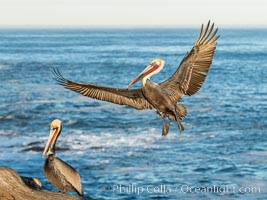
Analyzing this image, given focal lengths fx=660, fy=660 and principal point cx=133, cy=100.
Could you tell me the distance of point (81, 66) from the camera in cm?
11025

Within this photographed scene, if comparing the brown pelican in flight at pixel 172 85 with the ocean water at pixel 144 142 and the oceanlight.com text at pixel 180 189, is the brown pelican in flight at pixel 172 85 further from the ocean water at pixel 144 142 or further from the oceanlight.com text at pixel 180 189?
the oceanlight.com text at pixel 180 189

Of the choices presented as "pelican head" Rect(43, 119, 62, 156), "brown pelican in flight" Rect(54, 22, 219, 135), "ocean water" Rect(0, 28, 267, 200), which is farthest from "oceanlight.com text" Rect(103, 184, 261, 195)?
"brown pelican in flight" Rect(54, 22, 219, 135)

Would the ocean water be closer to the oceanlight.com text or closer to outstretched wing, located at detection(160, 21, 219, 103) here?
the oceanlight.com text

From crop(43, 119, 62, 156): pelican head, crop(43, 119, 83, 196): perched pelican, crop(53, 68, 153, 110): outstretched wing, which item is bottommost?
crop(43, 119, 83, 196): perched pelican

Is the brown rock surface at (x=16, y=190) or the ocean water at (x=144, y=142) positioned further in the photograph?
the ocean water at (x=144, y=142)

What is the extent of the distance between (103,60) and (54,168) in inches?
4227

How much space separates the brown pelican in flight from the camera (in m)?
13.0

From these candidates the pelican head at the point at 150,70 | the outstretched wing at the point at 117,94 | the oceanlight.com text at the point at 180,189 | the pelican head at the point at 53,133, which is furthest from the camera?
the oceanlight.com text at the point at 180,189

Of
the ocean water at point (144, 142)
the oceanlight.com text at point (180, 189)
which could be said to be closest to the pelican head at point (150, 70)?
the ocean water at point (144, 142)

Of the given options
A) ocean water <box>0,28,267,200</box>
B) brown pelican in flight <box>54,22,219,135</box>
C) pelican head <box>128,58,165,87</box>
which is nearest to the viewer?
pelican head <box>128,58,165,87</box>

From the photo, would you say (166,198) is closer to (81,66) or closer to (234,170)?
(234,170)

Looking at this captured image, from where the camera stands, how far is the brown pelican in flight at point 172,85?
42.8 ft

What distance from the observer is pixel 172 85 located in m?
13.4

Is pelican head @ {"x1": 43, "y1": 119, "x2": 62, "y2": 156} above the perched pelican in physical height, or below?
above
